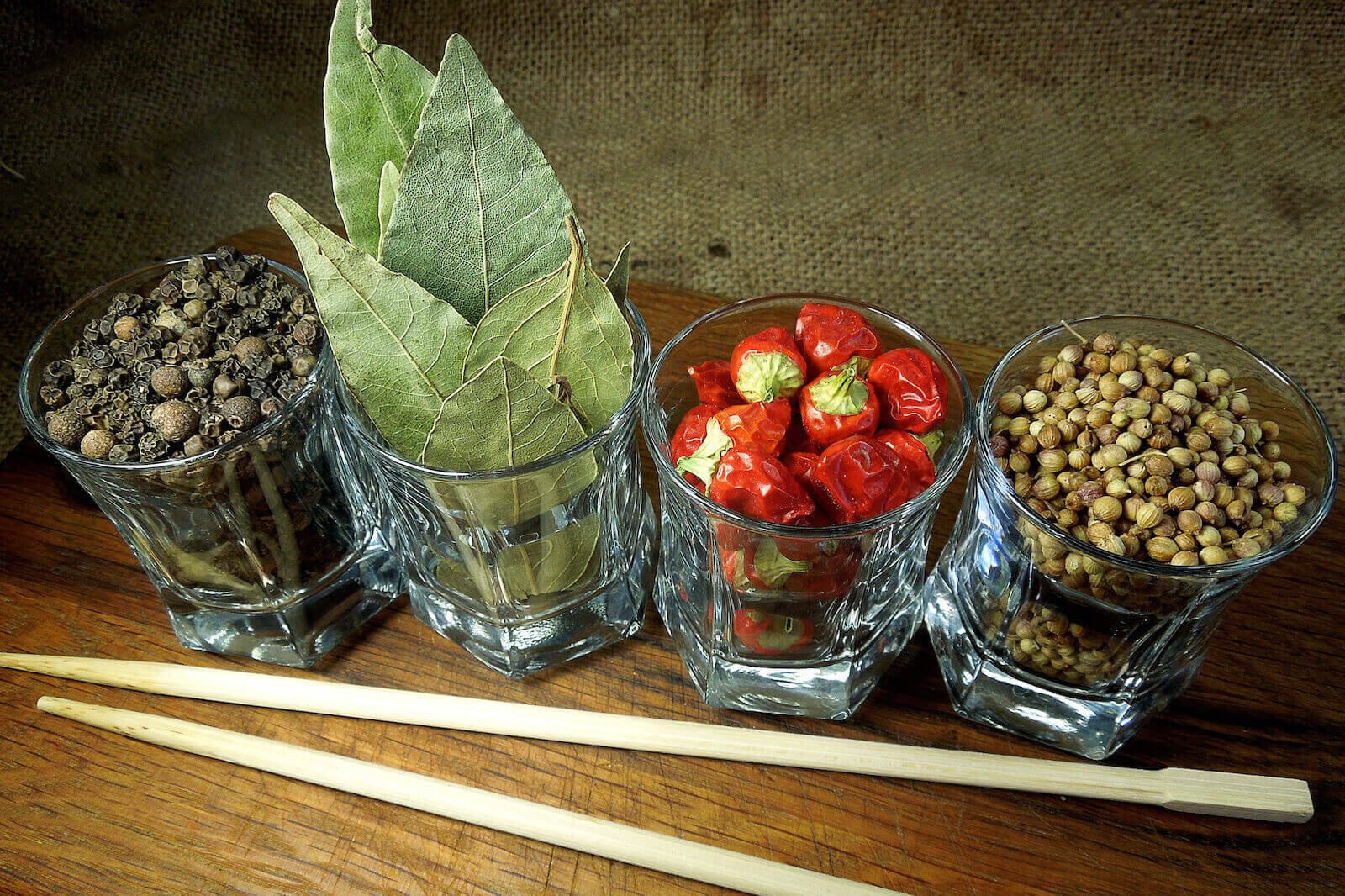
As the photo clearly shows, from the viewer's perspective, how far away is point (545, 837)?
0.65 m

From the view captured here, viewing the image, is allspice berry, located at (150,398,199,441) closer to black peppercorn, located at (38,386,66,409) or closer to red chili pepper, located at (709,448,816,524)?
black peppercorn, located at (38,386,66,409)

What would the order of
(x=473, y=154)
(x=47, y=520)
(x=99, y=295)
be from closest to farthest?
1. (x=473, y=154)
2. (x=99, y=295)
3. (x=47, y=520)

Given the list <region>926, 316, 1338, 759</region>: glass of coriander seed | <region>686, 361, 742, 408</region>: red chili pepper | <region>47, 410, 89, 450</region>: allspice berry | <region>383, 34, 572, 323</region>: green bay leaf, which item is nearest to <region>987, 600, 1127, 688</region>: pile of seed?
<region>926, 316, 1338, 759</region>: glass of coriander seed

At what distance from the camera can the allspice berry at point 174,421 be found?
2.02 ft

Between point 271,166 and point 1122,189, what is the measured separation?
1.23 meters

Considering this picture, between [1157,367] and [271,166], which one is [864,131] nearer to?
[271,166]

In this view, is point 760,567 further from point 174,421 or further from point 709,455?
point 174,421

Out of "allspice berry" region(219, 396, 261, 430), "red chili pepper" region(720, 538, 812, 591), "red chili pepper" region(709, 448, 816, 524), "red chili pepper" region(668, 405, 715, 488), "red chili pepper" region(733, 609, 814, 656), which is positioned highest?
"allspice berry" region(219, 396, 261, 430)

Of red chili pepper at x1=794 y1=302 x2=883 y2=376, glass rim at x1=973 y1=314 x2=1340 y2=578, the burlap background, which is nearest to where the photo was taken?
glass rim at x1=973 y1=314 x2=1340 y2=578

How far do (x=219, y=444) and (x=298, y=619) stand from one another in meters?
0.16

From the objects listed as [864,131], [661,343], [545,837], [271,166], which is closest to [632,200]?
[864,131]

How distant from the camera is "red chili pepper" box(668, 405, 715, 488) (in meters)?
0.64

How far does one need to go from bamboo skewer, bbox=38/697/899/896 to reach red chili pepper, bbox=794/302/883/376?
298 millimetres

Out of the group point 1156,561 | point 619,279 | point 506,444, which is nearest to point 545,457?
point 506,444
